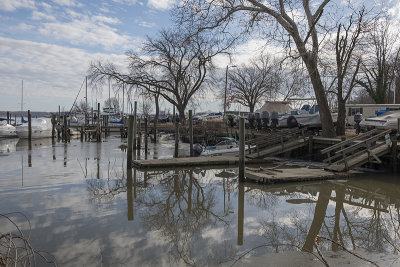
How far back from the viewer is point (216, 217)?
29.2 feet

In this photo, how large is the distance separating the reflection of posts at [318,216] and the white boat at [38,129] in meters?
33.1

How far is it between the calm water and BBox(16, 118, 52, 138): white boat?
81.1ft

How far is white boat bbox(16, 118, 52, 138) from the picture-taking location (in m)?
36.8

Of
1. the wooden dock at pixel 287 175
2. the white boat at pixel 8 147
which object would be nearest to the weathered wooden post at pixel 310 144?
the wooden dock at pixel 287 175

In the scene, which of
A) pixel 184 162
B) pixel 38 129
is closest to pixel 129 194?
pixel 184 162

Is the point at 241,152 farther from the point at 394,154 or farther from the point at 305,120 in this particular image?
the point at 305,120

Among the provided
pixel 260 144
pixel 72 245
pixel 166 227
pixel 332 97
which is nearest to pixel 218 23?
pixel 260 144

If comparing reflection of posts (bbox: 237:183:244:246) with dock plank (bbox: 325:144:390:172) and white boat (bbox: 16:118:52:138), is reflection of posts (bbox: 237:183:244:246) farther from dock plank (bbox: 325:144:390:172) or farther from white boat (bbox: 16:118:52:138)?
white boat (bbox: 16:118:52:138)

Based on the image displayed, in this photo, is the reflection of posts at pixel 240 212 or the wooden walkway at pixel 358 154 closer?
the reflection of posts at pixel 240 212

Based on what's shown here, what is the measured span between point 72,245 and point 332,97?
36.3 m

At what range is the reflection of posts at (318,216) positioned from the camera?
23.0 ft

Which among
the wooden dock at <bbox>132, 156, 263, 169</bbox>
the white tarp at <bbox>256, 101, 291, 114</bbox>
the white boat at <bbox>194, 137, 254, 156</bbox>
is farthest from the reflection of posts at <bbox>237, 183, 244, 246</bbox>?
the white tarp at <bbox>256, 101, 291, 114</bbox>

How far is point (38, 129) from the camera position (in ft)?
124

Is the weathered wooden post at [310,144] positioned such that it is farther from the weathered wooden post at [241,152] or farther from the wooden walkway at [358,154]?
the weathered wooden post at [241,152]
